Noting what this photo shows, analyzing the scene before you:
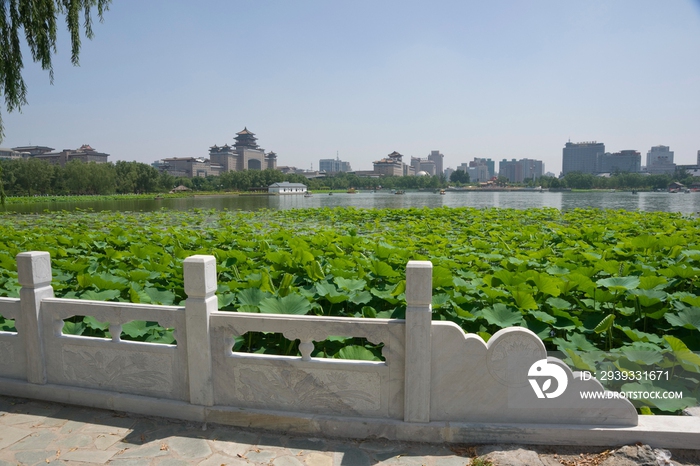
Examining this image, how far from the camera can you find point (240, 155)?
124 metres

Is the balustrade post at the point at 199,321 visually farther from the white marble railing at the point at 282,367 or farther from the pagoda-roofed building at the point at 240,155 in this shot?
the pagoda-roofed building at the point at 240,155

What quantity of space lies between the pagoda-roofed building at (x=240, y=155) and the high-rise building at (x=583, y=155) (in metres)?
87.7

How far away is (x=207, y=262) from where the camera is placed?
2.38m

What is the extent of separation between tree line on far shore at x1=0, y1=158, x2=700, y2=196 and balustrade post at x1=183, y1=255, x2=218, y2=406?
45.8ft

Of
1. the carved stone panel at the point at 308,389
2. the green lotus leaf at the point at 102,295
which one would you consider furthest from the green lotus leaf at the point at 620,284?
the green lotus leaf at the point at 102,295

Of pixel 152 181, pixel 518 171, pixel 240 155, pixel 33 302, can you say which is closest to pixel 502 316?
pixel 33 302

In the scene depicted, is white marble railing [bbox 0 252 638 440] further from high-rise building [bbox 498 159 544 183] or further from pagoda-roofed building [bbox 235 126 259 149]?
high-rise building [bbox 498 159 544 183]

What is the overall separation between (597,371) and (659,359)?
12.7 inches

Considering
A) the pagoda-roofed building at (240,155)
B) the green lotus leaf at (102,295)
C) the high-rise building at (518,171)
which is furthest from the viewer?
the high-rise building at (518,171)

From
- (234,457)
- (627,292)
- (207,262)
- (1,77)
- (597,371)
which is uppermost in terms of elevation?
(1,77)

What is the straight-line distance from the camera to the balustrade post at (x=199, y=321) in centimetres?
237

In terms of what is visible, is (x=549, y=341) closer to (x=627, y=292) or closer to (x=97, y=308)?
(x=627, y=292)

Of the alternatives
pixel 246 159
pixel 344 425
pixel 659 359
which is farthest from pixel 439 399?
pixel 246 159

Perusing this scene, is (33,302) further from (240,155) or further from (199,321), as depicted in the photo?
(240,155)
